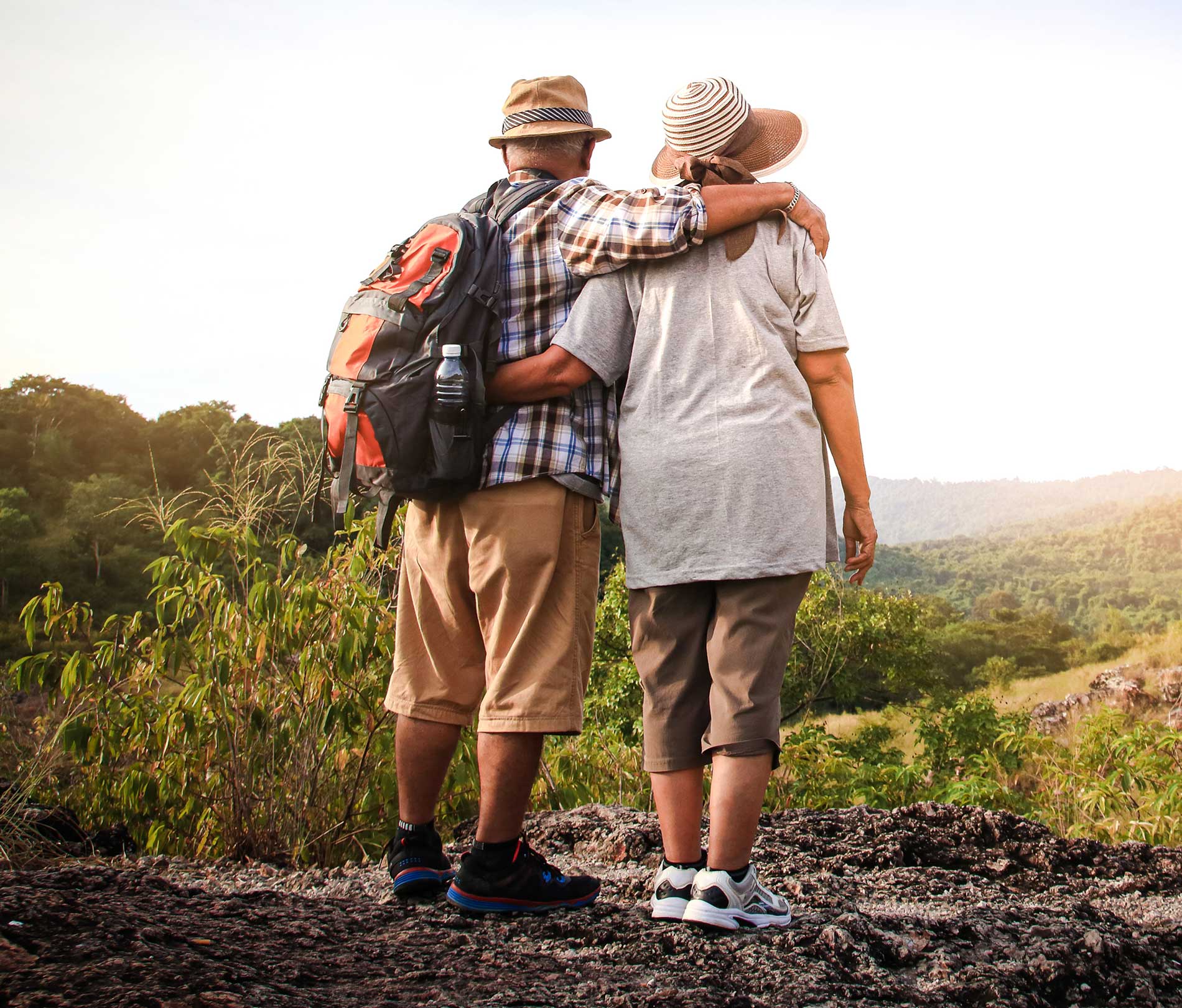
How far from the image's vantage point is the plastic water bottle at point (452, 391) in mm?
2215

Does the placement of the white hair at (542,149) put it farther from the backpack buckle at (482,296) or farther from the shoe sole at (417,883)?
the shoe sole at (417,883)

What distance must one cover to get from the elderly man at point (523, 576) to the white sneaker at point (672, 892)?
189 millimetres

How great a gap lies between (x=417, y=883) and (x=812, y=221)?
178 centimetres

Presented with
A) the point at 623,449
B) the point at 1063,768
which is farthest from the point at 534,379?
the point at 1063,768

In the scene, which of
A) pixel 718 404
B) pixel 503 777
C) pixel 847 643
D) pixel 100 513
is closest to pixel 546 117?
pixel 718 404

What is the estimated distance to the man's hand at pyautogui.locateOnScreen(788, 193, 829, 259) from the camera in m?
2.35

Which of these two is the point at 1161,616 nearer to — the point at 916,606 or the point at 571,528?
the point at 916,606

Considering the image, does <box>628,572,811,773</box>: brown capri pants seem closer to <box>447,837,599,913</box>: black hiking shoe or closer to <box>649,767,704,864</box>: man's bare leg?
<box>649,767,704,864</box>: man's bare leg

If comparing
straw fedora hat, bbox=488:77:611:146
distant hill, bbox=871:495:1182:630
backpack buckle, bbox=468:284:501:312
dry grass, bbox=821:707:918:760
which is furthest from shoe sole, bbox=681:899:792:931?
distant hill, bbox=871:495:1182:630

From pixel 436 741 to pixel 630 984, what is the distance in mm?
809

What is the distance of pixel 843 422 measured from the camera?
231 centimetres

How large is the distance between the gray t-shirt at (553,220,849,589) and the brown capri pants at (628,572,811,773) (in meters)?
0.06

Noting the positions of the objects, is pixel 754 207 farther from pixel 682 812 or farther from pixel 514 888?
pixel 514 888

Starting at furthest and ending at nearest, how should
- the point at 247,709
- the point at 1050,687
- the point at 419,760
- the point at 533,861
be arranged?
the point at 1050,687 < the point at 247,709 < the point at 419,760 < the point at 533,861
